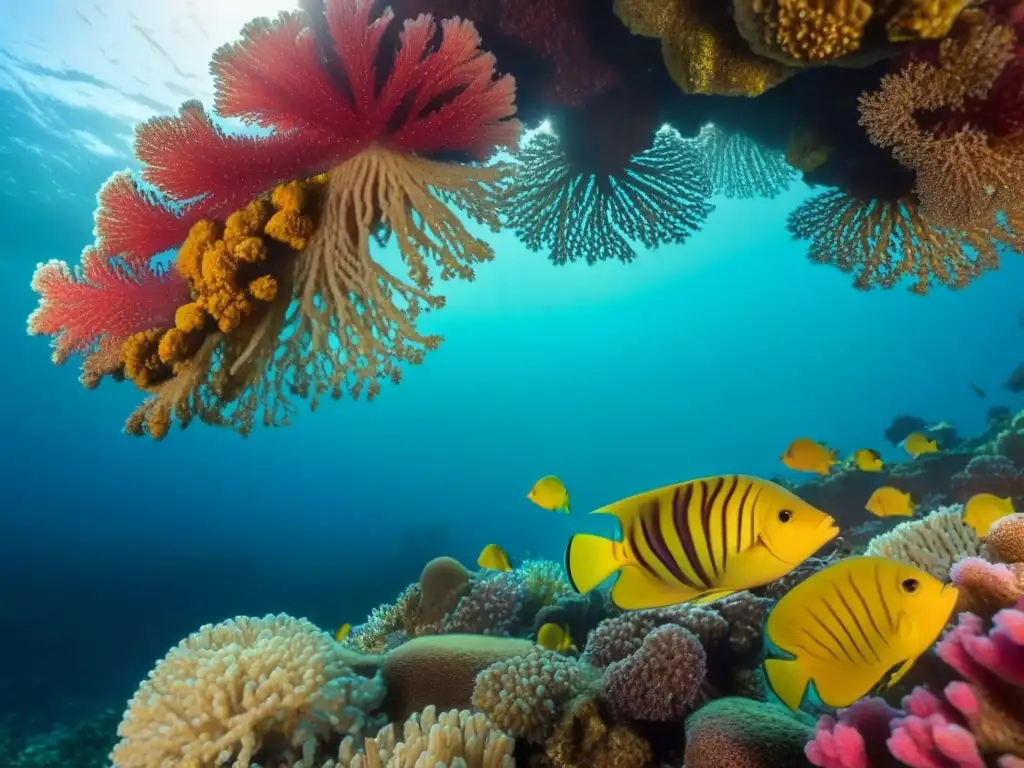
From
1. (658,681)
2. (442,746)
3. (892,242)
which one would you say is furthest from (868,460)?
(442,746)

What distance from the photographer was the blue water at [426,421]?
28984mm

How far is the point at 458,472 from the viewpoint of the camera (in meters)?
105

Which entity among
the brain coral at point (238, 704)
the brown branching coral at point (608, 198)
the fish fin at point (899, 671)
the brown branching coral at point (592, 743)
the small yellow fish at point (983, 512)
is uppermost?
the brown branching coral at point (608, 198)

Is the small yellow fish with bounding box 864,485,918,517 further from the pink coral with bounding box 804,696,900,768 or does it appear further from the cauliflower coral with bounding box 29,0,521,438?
the cauliflower coral with bounding box 29,0,521,438

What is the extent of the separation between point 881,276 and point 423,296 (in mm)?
3236

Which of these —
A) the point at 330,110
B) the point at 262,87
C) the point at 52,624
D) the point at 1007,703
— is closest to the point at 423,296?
the point at 330,110

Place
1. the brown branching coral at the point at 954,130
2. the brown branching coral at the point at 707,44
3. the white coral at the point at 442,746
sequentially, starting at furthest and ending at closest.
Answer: the brown branching coral at the point at 707,44
the brown branching coral at the point at 954,130
the white coral at the point at 442,746

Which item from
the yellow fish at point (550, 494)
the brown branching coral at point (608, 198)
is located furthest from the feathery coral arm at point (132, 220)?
the yellow fish at point (550, 494)

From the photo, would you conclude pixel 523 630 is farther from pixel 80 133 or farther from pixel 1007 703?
pixel 80 133

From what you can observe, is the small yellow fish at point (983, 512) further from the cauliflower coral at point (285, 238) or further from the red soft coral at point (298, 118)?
the red soft coral at point (298, 118)

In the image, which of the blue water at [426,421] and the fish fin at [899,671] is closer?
the fish fin at [899,671]

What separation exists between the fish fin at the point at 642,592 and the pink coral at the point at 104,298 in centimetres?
298

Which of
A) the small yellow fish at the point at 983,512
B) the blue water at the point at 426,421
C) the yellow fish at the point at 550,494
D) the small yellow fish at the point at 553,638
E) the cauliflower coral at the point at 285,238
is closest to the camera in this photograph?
the cauliflower coral at the point at 285,238

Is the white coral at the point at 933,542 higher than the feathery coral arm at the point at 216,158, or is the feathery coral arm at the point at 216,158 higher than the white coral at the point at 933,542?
the feathery coral arm at the point at 216,158
